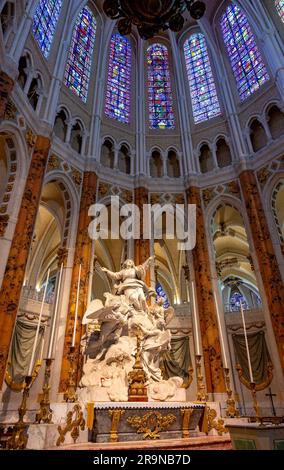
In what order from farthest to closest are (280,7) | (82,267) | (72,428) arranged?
(280,7) < (82,267) < (72,428)

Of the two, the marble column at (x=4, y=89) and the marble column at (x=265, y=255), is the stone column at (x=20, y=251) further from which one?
the marble column at (x=265, y=255)

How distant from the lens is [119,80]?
58.5 ft

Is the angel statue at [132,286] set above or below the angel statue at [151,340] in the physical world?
above

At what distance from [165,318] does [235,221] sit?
10332 millimetres

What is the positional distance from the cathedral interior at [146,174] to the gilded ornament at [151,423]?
43 cm

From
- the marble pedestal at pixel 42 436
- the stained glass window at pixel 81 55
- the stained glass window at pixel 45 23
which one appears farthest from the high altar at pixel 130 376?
the stained glass window at pixel 81 55

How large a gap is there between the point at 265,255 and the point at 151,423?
300 inches

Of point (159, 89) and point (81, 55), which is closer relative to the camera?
point (81, 55)

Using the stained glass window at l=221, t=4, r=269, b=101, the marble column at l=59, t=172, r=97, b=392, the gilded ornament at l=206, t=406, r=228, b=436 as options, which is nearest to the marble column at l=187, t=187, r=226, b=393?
the gilded ornament at l=206, t=406, r=228, b=436

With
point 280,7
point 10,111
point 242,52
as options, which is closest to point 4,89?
point 10,111

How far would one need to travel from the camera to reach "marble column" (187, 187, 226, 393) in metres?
10.1

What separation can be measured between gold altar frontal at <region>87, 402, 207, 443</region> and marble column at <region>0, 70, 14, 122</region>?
832cm

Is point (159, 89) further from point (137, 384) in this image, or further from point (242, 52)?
point (137, 384)

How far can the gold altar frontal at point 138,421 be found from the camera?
529 centimetres
